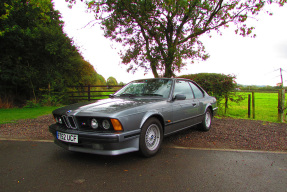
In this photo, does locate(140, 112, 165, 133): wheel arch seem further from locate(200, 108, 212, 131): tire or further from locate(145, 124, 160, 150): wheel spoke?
locate(200, 108, 212, 131): tire

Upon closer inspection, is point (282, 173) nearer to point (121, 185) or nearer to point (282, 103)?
point (121, 185)

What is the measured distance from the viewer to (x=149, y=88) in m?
4.03

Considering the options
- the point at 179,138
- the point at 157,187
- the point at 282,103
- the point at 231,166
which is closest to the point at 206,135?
the point at 179,138

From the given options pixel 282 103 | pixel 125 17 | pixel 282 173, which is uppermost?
pixel 125 17

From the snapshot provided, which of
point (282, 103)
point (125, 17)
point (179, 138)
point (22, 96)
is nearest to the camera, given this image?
point (179, 138)

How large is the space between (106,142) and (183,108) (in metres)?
1.99

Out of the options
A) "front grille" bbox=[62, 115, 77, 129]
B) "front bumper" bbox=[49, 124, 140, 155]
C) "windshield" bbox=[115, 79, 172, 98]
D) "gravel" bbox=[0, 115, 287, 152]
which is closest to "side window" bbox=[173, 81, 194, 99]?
"windshield" bbox=[115, 79, 172, 98]

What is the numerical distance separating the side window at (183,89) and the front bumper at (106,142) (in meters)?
1.68

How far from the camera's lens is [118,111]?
108 inches

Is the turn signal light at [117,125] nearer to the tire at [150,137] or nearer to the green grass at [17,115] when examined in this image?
the tire at [150,137]

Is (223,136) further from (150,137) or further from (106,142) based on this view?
(106,142)

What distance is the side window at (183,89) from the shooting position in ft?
13.5

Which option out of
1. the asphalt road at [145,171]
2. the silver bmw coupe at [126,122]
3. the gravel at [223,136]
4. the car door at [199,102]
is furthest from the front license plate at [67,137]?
the car door at [199,102]

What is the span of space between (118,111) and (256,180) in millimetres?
2101
